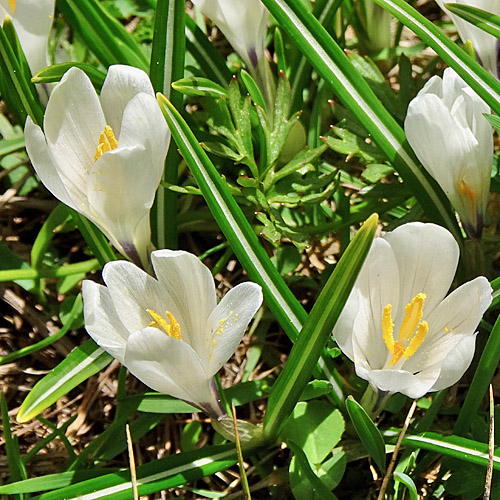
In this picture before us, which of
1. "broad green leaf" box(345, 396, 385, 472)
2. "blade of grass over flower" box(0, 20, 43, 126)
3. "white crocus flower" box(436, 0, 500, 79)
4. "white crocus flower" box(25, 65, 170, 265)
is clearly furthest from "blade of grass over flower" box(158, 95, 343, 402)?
"white crocus flower" box(436, 0, 500, 79)

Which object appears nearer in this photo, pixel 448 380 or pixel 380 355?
pixel 448 380

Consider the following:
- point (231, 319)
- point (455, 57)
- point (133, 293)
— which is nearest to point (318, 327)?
point (231, 319)

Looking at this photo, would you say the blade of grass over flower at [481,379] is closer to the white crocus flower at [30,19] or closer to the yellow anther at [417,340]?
the yellow anther at [417,340]

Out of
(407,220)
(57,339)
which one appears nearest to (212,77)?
(407,220)

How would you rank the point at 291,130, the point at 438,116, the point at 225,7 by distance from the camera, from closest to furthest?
the point at 438,116
the point at 225,7
the point at 291,130

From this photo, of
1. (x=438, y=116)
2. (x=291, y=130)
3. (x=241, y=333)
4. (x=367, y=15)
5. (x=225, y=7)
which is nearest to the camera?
(x=241, y=333)

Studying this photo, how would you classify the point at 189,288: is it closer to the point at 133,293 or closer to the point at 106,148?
the point at 133,293

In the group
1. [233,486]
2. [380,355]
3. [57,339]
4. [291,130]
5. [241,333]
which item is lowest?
[233,486]

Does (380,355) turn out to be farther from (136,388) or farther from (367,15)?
(367,15)
